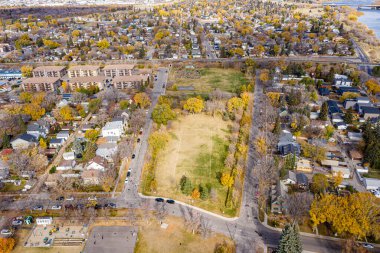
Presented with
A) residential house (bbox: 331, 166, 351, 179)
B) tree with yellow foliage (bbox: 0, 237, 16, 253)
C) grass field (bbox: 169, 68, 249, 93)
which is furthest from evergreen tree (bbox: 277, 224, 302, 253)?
grass field (bbox: 169, 68, 249, 93)

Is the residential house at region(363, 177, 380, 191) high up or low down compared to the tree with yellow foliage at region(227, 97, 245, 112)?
down

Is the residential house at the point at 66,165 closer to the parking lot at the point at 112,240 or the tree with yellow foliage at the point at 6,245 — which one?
the parking lot at the point at 112,240

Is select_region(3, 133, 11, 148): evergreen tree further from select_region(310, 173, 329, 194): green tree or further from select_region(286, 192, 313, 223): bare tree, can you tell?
select_region(310, 173, 329, 194): green tree

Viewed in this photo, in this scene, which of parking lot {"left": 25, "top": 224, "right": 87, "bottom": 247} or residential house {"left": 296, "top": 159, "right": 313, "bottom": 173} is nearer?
parking lot {"left": 25, "top": 224, "right": 87, "bottom": 247}

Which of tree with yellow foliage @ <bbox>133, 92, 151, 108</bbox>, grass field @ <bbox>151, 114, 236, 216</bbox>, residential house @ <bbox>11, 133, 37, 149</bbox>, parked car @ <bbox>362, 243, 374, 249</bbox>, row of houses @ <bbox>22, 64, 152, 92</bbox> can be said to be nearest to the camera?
parked car @ <bbox>362, 243, 374, 249</bbox>

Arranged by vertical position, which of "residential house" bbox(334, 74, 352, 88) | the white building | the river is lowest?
the white building

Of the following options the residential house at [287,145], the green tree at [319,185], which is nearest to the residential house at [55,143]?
the residential house at [287,145]

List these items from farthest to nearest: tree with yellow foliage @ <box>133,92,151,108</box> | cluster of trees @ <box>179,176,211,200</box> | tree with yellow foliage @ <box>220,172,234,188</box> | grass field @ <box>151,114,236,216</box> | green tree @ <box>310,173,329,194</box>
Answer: tree with yellow foliage @ <box>133,92,151,108</box>, tree with yellow foliage @ <box>220,172,234,188</box>, grass field @ <box>151,114,236,216</box>, green tree @ <box>310,173,329,194</box>, cluster of trees @ <box>179,176,211,200</box>
